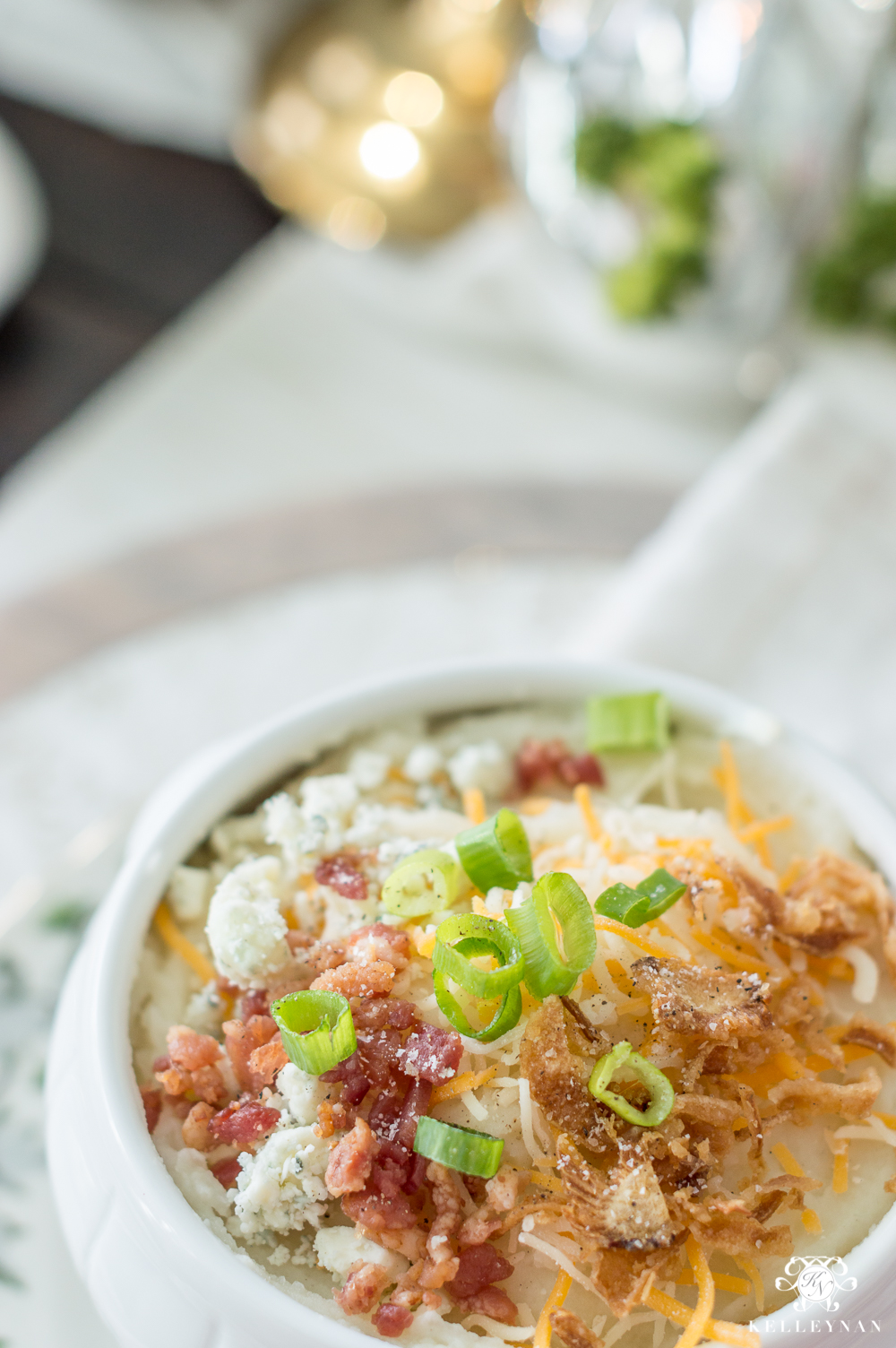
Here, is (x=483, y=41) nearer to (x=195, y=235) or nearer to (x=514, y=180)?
(x=514, y=180)

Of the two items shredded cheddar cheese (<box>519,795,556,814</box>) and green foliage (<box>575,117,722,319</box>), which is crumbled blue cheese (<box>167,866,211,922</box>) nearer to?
shredded cheddar cheese (<box>519,795,556,814</box>)

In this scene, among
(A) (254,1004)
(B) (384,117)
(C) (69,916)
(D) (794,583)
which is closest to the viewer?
(A) (254,1004)

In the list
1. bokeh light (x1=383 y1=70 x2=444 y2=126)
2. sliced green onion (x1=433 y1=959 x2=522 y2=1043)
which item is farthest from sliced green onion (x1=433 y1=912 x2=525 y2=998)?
bokeh light (x1=383 y1=70 x2=444 y2=126)

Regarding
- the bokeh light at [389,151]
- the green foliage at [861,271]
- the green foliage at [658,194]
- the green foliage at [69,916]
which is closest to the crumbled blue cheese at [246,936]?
the green foliage at [69,916]

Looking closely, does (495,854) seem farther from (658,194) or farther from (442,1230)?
(658,194)

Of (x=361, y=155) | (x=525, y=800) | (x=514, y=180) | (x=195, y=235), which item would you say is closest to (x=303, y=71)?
(x=361, y=155)

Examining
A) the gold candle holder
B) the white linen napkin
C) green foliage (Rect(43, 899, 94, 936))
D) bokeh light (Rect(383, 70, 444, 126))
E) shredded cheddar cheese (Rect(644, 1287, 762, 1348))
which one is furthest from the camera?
bokeh light (Rect(383, 70, 444, 126))

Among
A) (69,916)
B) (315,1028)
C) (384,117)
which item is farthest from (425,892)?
(384,117)
